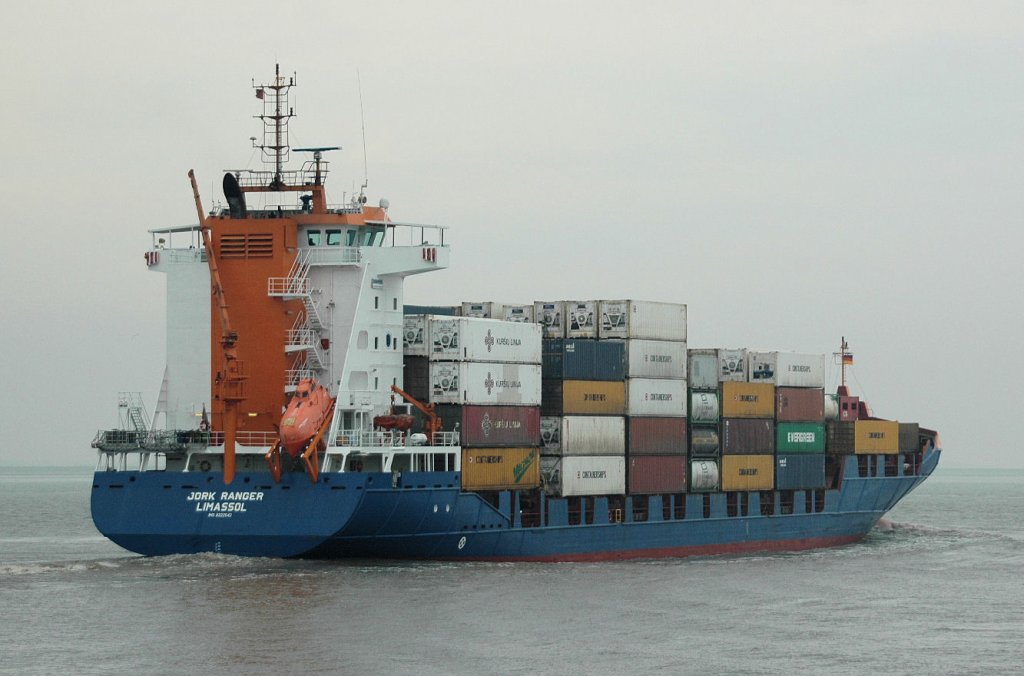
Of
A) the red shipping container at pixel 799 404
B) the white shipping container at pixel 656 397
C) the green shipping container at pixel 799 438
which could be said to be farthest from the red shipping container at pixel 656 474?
the red shipping container at pixel 799 404

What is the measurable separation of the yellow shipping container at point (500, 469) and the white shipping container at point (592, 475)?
1235 millimetres

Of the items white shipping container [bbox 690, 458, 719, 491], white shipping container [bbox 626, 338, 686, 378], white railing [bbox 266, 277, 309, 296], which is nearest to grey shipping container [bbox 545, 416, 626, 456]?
white shipping container [bbox 626, 338, 686, 378]

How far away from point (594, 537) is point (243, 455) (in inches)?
509

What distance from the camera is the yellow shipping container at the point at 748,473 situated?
63.6 metres

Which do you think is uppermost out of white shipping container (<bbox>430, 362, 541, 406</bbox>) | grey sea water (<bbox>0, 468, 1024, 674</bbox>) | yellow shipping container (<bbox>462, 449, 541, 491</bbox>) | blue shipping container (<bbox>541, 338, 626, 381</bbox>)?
blue shipping container (<bbox>541, 338, 626, 381</bbox>)

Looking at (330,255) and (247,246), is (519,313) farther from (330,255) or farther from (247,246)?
(247,246)

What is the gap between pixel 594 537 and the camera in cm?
5788

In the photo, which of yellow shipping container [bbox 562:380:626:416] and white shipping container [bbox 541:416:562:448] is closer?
white shipping container [bbox 541:416:562:448]

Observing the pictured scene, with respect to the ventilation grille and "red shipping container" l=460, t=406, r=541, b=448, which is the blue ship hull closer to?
"red shipping container" l=460, t=406, r=541, b=448

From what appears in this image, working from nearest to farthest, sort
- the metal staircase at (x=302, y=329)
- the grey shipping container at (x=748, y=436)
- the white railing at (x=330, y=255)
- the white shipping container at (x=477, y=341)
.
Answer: the metal staircase at (x=302, y=329) → the white railing at (x=330, y=255) → the white shipping container at (x=477, y=341) → the grey shipping container at (x=748, y=436)

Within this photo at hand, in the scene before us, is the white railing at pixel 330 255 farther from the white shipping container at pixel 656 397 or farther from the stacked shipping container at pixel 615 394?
the white shipping container at pixel 656 397

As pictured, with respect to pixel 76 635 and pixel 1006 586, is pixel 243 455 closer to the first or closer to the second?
pixel 76 635

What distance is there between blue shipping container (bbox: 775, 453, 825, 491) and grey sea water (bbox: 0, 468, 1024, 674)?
7.45m

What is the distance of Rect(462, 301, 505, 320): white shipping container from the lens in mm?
61562
